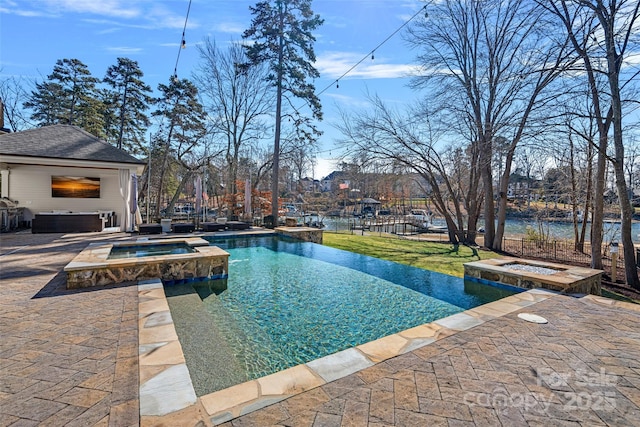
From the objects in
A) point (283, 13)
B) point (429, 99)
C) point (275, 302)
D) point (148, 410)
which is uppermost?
point (283, 13)

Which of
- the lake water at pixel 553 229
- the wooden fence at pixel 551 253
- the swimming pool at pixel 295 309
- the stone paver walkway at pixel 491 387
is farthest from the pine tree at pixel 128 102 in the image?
the stone paver walkway at pixel 491 387

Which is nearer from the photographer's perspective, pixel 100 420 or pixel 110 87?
pixel 100 420

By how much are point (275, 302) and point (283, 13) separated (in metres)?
14.7

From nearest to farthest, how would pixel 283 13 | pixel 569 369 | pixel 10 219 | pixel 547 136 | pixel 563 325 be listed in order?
1. pixel 569 369
2. pixel 563 325
3. pixel 547 136
4. pixel 10 219
5. pixel 283 13

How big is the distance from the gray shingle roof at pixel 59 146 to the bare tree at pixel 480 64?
41.0ft

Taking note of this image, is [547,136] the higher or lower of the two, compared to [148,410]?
higher

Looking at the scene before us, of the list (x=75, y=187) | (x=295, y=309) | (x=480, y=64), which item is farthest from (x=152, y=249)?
(x=480, y=64)

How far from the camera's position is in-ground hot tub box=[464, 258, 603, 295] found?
477 cm

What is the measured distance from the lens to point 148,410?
71.1 inches

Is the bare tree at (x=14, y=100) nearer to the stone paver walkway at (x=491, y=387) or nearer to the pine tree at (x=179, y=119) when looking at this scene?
the pine tree at (x=179, y=119)

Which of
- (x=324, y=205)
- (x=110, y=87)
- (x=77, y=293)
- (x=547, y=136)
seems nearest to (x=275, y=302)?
(x=77, y=293)

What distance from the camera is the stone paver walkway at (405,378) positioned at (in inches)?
71.9

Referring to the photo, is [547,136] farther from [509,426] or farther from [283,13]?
[283,13]

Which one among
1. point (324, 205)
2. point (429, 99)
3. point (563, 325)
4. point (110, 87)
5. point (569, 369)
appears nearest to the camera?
point (569, 369)
